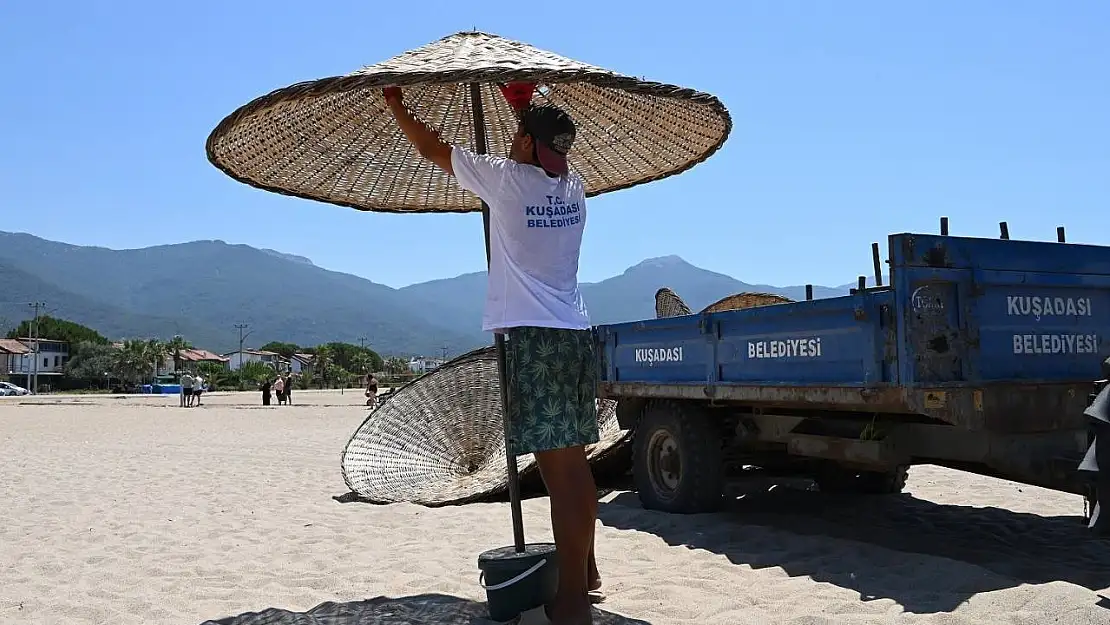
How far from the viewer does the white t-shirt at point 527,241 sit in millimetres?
3201

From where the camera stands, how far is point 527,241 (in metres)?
3.20

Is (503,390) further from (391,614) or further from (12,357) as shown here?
(12,357)

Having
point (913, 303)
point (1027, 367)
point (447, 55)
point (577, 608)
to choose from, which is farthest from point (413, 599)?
point (1027, 367)

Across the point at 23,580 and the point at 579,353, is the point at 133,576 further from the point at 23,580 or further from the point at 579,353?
the point at 579,353

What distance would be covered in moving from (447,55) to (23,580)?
3.29m

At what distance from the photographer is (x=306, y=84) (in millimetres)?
3213

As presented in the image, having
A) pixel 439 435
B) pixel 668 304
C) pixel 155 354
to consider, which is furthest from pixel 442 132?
pixel 155 354

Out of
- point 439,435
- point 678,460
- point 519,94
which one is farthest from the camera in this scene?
point 439,435

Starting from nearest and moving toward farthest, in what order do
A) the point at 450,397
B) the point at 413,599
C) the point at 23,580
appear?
the point at 413,599 → the point at 23,580 → the point at 450,397

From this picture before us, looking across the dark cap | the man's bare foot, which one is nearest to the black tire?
the man's bare foot

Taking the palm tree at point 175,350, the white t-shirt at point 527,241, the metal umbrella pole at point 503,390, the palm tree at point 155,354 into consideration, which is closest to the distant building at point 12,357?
→ the palm tree at point 175,350

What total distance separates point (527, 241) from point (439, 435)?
5.77 meters

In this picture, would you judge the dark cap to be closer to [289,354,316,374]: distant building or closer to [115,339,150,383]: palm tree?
[115,339,150,383]: palm tree

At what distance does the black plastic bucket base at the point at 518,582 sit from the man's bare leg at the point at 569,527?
97mm
